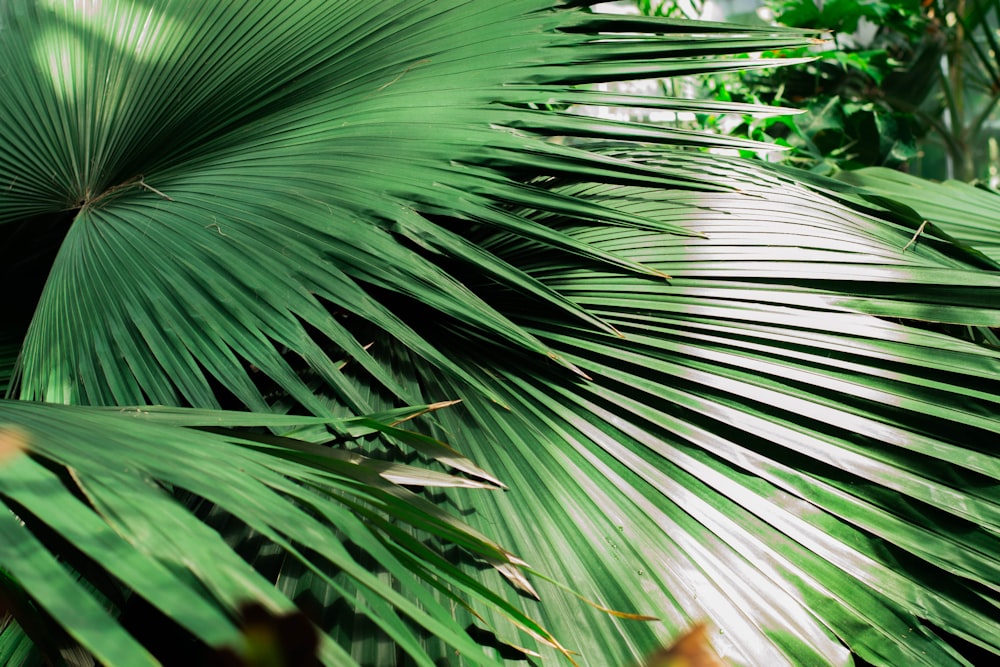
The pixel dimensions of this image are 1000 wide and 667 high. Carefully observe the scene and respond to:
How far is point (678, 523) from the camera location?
0.59 metres

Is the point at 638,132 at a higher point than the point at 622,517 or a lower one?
higher

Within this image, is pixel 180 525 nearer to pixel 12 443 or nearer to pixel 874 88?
pixel 12 443

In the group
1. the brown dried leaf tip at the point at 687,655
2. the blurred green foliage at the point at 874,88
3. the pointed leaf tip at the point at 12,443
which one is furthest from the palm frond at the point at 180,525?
the blurred green foliage at the point at 874,88

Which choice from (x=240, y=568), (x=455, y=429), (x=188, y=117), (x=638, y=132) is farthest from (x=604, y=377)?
(x=188, y=117)

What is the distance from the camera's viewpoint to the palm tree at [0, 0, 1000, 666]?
1.39 feet

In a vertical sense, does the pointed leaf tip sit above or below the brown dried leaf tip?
below

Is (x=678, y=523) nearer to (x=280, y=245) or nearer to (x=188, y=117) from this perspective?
(x=280, y=245)

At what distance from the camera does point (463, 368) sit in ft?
Answer: 2.37

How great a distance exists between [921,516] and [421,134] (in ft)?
1.99

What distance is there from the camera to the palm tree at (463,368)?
1.39 ft

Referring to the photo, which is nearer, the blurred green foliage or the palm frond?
the palm frond

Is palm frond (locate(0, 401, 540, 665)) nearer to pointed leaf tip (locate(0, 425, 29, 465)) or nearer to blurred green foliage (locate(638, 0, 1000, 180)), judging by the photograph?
pointed leaf tip (locate(0, 425, 29, 465))

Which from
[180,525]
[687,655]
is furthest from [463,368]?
[687,655]

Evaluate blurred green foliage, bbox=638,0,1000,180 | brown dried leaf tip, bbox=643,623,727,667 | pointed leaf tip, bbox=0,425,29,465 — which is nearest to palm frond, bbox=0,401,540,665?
pointed leaf tip, bbox=0,425,29,465
